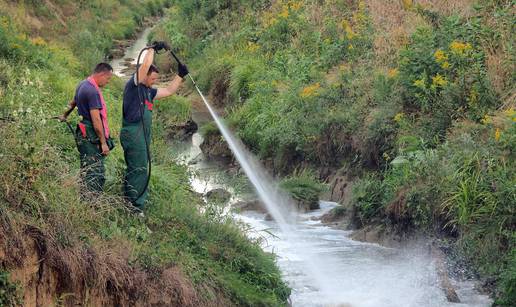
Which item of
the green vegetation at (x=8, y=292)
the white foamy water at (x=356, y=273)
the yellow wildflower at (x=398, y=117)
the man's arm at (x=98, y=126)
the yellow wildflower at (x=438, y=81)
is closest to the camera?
the green vegetation at (x=8, y=292)

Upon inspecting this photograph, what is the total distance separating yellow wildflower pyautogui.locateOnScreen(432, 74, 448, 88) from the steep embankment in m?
0.02

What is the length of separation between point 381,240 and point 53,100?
5.21 metres

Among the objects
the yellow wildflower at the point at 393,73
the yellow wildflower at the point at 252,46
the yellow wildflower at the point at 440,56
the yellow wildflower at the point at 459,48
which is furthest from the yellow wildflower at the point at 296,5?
the yellow wildflower at the point at 459,48

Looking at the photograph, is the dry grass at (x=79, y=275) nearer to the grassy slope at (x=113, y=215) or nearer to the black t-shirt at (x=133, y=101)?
the grassy slope at (x=113, y=215)

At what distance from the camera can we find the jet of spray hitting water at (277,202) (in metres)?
11.0

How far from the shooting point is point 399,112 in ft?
45.5

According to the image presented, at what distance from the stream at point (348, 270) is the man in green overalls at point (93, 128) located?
7.79 feet

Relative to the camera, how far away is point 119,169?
376 inches

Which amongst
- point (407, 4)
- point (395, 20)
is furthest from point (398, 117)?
point (407, 4)

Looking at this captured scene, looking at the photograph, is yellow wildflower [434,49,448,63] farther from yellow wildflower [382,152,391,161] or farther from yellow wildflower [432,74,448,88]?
yellow wildflower [382,152,391,161]

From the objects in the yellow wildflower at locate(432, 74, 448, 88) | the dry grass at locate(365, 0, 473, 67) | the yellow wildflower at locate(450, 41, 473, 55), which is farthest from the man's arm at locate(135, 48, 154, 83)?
the dry grass at locate(365, 0, 473, 67)

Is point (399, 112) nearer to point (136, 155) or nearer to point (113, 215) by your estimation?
point (136, 155)

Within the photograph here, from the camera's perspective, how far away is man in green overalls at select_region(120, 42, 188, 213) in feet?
28.6

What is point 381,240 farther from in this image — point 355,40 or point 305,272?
point 355,40
